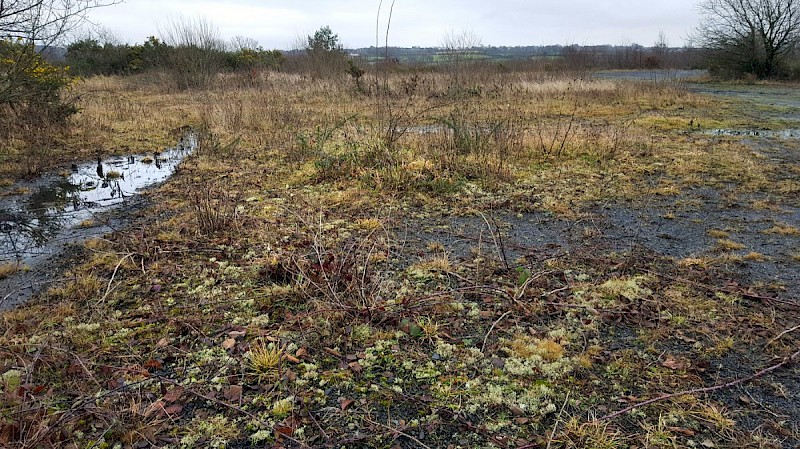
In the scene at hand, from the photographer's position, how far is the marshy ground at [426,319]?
7.43 feet

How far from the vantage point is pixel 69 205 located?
20.1 feet

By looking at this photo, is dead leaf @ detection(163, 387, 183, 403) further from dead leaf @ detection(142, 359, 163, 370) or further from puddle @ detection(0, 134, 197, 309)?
puddle @ detection(0, 134, 197, 309)

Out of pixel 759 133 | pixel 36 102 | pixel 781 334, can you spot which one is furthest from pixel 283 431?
pixel 759 133

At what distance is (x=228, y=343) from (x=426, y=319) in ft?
4.14

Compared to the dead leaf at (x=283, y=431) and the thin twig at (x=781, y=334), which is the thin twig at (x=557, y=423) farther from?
the thin twig at (x=781, y=334)

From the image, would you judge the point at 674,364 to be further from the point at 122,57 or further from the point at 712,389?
the point at 122,57

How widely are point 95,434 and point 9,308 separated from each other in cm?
190

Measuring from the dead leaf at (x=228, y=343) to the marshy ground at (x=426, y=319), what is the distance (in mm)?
22

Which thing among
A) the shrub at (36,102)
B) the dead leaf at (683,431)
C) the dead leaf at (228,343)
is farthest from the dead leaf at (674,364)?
the shrub at (36,102)

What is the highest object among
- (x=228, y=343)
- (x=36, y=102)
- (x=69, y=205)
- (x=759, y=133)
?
(x=36, y=102)

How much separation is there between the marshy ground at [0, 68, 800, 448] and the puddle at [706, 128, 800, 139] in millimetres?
4390

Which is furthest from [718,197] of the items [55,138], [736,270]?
[55,138]

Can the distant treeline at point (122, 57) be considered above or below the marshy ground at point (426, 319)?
above

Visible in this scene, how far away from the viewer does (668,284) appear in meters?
3.59
